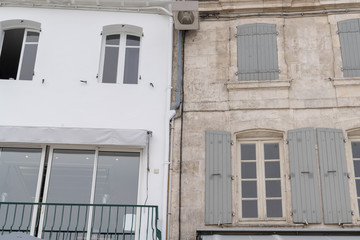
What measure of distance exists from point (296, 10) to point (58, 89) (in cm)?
506

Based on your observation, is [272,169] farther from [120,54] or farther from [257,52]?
[120,54]

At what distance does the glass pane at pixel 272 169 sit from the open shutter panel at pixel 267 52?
66.4 inches

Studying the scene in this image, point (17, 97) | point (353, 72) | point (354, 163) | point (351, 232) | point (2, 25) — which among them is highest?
point (2, 25)

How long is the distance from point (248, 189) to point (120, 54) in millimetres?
3776

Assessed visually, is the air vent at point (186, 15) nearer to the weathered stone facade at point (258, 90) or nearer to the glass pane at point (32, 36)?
the weathered stone facade at point (258, 90)

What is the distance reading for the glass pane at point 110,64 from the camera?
10.3 metres

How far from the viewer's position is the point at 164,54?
10.2 metres

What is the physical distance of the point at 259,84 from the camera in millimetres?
9805

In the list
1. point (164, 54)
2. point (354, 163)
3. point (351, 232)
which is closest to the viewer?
point (351, 232)

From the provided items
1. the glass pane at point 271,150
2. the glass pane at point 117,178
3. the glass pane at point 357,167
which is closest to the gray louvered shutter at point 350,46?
the glass pane at point 357,167

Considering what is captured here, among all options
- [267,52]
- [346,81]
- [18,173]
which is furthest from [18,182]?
[346,81]

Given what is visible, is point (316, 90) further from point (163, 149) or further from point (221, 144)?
point (163, 149)

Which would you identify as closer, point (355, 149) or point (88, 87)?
point (355, 149)

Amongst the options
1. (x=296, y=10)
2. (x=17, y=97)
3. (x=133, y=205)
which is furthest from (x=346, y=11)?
(x=17, y=97)
